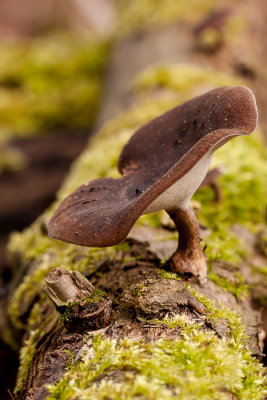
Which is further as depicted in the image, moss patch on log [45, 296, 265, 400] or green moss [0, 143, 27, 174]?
green moss [0, 143, 27, 174]

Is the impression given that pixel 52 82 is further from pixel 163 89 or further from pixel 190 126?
pixel 190 126

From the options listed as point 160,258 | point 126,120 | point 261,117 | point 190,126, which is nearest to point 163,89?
point 126,120

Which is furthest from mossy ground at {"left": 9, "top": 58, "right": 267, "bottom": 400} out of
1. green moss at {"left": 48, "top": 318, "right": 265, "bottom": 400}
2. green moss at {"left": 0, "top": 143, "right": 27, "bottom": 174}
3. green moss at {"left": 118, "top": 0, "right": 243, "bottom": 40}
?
green moss at {"left": 0, "top": 143, "right": 27, "bottom": 174}

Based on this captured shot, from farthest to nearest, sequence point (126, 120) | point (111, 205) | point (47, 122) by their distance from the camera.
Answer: point (47, 122) → point (126, 120) → point (111, 205)

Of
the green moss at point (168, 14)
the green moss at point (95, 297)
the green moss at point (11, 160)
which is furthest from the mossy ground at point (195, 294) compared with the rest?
the green moss at point (11, 160)

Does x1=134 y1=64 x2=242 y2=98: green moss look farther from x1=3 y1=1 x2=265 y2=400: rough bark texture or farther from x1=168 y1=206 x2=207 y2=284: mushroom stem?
x1=168 y1=206 x2=207 y2=284: mushroom stem

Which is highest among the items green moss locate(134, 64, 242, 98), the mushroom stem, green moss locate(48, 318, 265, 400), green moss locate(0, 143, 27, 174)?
green moss locate(134, 64, 242, 98)

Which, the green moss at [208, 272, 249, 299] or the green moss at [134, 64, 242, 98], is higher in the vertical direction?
the green moss at [134, 64, 242, 98]
